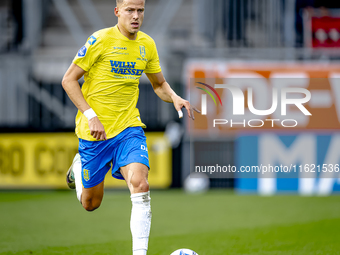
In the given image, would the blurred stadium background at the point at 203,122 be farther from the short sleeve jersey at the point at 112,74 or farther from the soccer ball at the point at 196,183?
the short sleeve jersey at the point at 112,74

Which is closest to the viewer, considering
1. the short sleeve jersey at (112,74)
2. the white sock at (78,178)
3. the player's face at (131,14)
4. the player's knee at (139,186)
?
the player's knee at (139,186)

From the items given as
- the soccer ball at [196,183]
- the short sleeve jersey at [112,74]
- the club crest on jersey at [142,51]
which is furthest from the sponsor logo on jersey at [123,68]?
the soccer ball at [196,183]

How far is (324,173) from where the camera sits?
11.6 metres

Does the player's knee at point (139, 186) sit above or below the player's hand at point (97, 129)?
below

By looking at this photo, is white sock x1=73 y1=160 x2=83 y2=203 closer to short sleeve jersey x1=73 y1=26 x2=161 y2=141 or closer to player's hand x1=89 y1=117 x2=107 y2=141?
short sleeve jersey x1=73 y1=26 x2=161 y2=141

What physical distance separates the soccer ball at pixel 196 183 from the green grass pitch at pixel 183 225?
0.49m

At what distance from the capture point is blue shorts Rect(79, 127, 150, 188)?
181 inches

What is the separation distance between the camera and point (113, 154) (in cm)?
479

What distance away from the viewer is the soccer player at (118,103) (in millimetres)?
4379

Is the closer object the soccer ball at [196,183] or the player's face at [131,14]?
the player's face at [131,14]

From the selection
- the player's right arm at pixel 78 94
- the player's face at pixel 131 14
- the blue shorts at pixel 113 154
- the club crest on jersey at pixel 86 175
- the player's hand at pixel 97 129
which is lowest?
the club crest on jersey at pixel 86 175

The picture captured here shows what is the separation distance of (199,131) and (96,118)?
7.58 meters

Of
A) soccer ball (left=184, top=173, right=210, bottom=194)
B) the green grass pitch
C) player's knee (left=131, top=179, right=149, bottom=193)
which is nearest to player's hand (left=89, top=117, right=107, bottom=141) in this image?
player's knee (left=131, top=179, right=149, bottom=193)

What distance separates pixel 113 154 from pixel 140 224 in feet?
2.51
